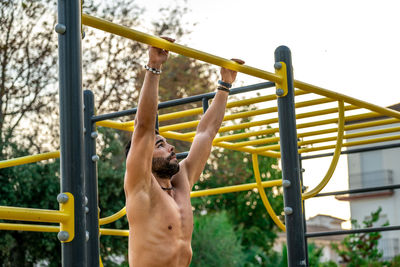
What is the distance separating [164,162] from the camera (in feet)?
10.4

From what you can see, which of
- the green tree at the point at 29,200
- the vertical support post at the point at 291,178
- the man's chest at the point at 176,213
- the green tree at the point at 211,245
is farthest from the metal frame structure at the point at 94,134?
the green tree at the point at 211,245

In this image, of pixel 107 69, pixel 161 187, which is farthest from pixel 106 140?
pixel 161 187

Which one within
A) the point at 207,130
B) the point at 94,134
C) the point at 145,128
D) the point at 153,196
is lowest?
the point at 153,196

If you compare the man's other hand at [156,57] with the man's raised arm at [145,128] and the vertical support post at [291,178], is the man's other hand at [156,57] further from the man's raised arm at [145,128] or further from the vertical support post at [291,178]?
the vertical support post at [291,178]

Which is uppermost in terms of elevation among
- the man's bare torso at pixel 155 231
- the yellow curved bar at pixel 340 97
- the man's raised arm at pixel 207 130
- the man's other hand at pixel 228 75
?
the man's other hand at pixel 228 75

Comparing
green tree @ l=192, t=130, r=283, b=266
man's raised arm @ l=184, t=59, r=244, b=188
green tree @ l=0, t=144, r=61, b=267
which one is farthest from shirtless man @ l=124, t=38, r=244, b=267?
green tree @ l=192, t=130, r=283, b=266

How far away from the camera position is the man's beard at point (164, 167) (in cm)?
316

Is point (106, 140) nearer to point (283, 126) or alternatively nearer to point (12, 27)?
point (12, 27)

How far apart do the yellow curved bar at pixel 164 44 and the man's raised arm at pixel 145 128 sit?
58 millimetres

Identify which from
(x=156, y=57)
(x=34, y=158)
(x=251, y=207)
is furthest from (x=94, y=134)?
(x=251, y=207)

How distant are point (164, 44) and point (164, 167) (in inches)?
32.3

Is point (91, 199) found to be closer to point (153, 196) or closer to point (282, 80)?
point (153, 196)

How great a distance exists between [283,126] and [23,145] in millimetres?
9561

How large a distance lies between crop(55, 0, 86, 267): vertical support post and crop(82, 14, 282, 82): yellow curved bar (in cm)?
12
